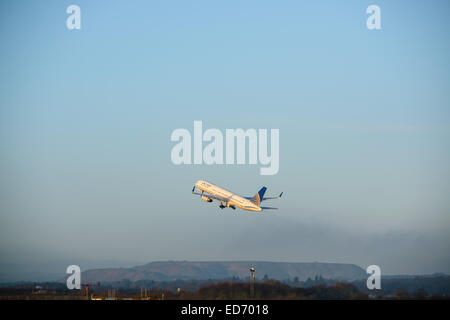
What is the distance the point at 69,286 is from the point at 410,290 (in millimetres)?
70687

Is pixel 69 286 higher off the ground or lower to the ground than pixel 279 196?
lower

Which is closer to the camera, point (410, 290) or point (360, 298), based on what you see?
point (360, 298)

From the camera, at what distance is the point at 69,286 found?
16900 centimetres

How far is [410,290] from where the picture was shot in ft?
498

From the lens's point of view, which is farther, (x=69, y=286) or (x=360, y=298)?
(x=69, y=286)
